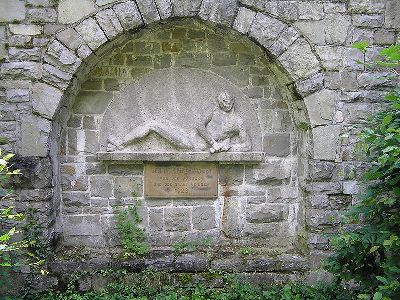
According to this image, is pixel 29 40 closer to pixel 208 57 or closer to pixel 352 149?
pixel 208 57

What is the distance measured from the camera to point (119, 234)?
5.17m

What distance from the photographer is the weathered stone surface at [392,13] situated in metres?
4.55

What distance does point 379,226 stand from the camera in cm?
349

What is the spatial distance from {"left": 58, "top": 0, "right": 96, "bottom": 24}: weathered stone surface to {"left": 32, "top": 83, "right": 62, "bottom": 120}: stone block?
0.66 metres

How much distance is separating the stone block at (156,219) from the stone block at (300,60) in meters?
2.10

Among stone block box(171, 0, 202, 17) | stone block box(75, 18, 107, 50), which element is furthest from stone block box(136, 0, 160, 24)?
stone block box(75, 18, 107, 50)

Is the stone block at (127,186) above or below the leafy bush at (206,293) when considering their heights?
above

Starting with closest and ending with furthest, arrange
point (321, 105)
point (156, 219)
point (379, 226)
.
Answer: point (379, 226)
point (321, 105)
point (156, 219)

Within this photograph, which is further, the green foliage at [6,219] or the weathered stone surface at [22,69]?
the weathered stone surface at [22,69]

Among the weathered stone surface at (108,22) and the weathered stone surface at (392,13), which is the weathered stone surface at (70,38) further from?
the weathered stone surface at (392,13)

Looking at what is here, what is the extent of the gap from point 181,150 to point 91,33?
5.09ft

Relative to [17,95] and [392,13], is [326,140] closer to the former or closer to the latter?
[392,13]

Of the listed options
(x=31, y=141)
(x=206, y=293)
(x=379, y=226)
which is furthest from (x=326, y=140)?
(x=31, y=141)

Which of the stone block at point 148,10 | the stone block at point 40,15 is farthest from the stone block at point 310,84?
the stone block at point 40,15
